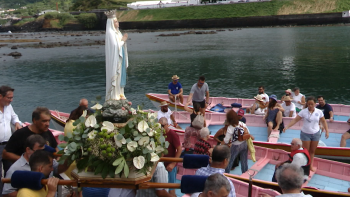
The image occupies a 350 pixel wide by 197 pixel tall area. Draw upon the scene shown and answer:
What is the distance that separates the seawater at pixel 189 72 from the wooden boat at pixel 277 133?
30.3 ft

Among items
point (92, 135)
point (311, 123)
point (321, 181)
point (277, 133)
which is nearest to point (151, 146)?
point (92, 135)

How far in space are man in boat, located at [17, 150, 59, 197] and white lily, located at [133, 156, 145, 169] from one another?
951mm

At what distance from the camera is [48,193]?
13.2 feet

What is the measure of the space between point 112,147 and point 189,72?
105 feet

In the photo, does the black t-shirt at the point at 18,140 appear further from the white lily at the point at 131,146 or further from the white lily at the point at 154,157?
the white lily at the point at 154,157

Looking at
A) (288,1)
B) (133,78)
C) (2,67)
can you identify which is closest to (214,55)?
(133,78)

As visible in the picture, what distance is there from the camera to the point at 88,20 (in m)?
116

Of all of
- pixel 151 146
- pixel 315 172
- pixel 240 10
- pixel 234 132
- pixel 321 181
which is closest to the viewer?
pixel 151 146

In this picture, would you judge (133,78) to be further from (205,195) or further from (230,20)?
(230,20)

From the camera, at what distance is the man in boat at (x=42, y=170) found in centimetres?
398

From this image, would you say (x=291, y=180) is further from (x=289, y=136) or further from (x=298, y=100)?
(x=298, y=100)

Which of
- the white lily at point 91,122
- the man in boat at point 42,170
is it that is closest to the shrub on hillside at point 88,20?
the man in boat at point 42,170

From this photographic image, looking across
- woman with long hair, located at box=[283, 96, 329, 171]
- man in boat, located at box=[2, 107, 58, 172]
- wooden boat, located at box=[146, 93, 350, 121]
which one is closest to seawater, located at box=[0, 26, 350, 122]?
wooden boat, located at box=[146, 93, 350, 121]

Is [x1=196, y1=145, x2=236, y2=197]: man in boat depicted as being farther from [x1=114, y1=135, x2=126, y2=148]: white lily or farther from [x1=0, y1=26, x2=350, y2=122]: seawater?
[x1=0, y1=26, x2=350, y2=122]: seawater
